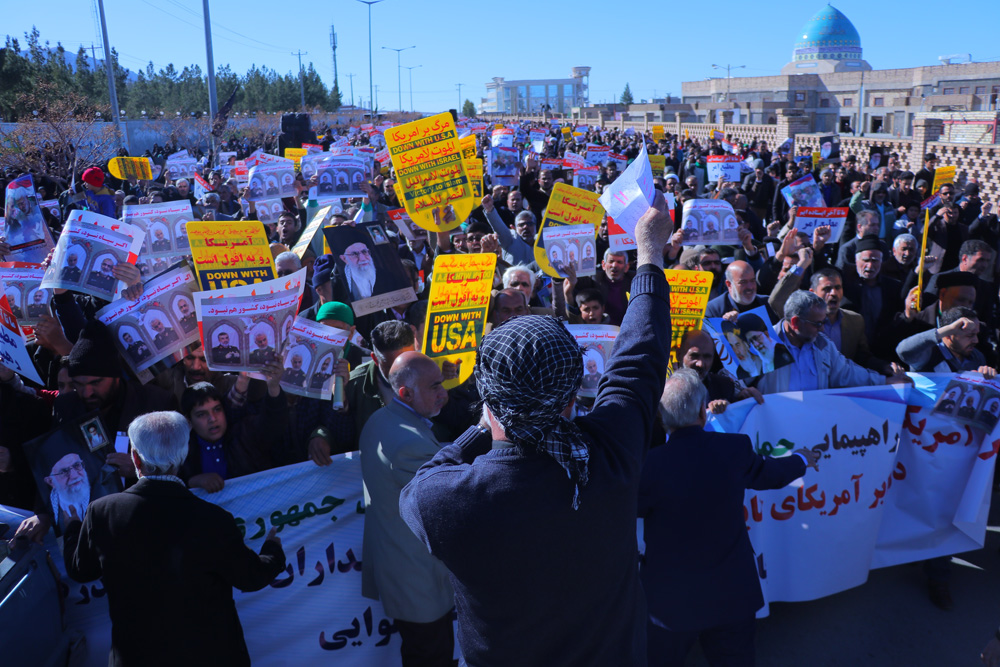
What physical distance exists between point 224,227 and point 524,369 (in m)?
3.51

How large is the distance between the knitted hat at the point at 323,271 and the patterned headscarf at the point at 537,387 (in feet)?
12.4

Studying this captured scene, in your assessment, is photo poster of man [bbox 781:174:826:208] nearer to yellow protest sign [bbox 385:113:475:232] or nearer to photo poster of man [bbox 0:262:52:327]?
yellow protest sign [bbox 385:113:475:232]

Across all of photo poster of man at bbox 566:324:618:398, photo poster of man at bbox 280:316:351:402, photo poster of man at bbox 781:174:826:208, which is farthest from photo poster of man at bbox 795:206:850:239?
photo poster of man at bbox 280:316:351:402

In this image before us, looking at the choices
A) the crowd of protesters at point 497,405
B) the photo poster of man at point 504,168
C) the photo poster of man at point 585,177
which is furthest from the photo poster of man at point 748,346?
the photo poster of man at point 504,168

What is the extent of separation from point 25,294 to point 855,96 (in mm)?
63247

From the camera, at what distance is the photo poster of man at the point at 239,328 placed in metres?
3.44

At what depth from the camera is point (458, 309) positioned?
391 centimetres

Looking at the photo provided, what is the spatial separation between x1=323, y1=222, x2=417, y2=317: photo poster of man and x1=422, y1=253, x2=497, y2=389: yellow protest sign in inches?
31.6

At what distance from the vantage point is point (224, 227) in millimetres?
4461

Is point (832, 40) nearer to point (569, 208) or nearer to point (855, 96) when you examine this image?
point (855, 96)

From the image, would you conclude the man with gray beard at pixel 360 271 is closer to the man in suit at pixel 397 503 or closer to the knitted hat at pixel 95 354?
the knitted hat at pixel 95 354

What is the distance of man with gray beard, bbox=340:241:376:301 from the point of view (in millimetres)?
4652

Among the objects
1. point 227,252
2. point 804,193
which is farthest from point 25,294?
point 804,193

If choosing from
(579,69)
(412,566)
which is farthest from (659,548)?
(579,69)
